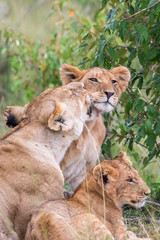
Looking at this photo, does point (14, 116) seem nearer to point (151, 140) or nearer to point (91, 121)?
point (91, 121)

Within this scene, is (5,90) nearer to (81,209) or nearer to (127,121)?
(127,121)

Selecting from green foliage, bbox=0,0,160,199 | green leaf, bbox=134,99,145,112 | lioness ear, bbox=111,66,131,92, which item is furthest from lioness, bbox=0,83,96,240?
lioness ear, bbox=111,66,131,92

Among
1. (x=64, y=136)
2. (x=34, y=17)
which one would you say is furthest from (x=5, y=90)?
(x=64, y=136)

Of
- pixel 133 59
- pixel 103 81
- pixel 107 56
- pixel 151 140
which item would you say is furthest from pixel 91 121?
pixel 133 59

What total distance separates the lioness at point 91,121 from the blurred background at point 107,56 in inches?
5.8

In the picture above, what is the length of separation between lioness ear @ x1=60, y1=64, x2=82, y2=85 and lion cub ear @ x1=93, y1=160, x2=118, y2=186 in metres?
1.17

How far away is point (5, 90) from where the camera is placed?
10391 millimetres

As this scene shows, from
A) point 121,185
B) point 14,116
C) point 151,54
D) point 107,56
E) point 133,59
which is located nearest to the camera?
point 121,185

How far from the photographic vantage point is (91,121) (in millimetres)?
5062

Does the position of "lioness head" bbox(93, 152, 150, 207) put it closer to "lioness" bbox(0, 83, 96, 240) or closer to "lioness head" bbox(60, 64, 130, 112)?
"lioness" bbox(0, 83, 96, 240)

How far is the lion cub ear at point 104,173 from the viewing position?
444 centimetres

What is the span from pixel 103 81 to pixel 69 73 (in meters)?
0.42

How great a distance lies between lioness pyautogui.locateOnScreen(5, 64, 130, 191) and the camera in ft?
16.3

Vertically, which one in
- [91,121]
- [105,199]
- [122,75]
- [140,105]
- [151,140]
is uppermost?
[122,75]
